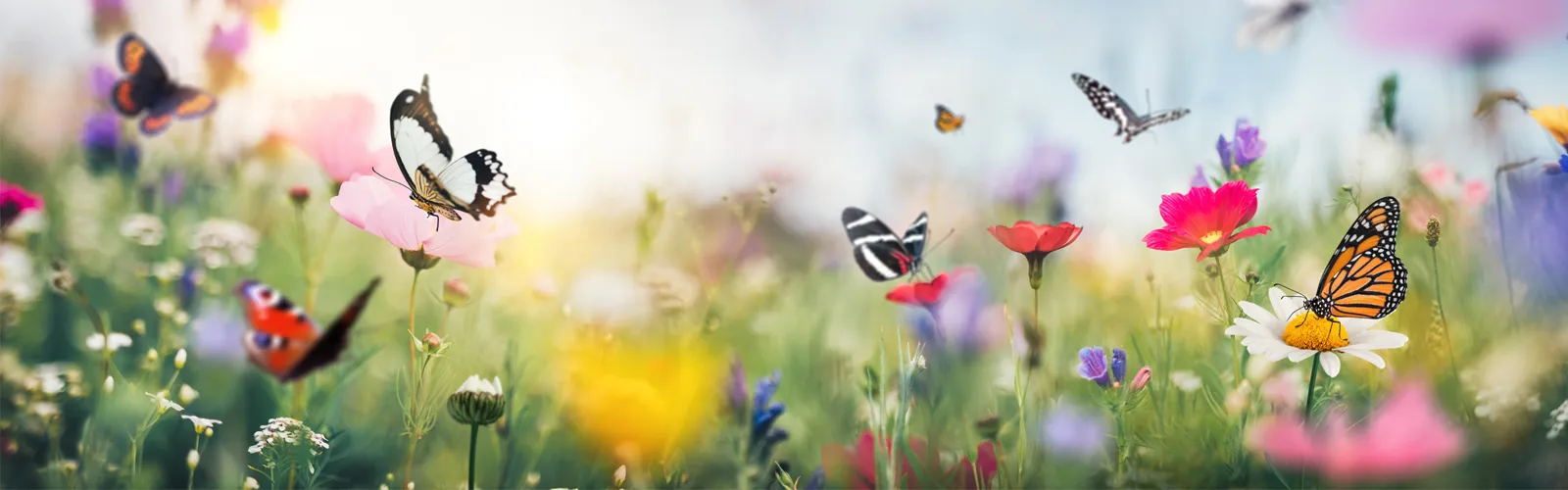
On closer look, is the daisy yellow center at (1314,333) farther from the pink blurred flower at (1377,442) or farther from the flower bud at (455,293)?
the flower bud at (455,293)

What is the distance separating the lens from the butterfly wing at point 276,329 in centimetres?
90

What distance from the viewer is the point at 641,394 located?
3.18 ft

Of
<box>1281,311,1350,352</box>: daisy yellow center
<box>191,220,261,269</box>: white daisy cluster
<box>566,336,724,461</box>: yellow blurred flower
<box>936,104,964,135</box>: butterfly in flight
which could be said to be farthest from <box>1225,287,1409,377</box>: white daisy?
<box>191,220,261,269</box>: white daisy cluster

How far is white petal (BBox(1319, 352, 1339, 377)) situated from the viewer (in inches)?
26.9

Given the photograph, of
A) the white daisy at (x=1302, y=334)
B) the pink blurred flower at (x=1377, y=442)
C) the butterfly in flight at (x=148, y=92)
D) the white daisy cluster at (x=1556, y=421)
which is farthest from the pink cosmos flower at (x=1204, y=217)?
the butterfly in flight at (x=148, y=92)

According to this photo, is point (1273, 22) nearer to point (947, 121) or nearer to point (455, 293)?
point (947, 121)

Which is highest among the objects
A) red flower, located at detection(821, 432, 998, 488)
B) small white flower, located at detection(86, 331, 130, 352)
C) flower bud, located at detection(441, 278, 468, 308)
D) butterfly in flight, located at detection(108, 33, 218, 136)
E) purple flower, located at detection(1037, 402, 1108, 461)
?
butterfly in flight, located at detection(108, 33, 218, 136)

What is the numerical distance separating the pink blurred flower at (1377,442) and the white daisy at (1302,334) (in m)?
0.09

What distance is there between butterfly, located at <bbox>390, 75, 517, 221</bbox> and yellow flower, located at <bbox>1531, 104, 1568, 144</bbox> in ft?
3.20

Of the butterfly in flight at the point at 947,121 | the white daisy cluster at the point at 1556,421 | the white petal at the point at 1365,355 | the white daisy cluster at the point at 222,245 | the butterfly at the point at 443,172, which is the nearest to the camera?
the white petal at the point at 1365,355

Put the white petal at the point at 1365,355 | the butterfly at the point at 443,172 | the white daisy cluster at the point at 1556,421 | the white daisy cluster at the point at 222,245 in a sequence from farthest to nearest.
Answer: the white daisy cluster at the point at 222,245
the white daisy cluster at the point at 1556,421
the butterfly at the point at 443,172
the white petal at the point at 1365,355

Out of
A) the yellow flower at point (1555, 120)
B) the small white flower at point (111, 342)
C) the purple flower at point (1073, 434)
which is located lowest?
the purple flower at point (1073, 434)

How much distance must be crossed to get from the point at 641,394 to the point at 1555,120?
0.95 meters

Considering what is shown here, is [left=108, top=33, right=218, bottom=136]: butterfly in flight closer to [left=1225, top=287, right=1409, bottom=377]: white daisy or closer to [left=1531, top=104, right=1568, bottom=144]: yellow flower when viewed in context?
[left=1225, top=287, right=1409, bottom=377]: white daisy
